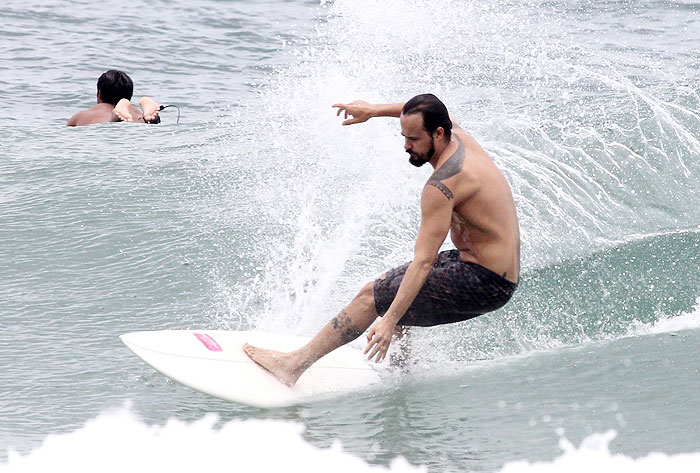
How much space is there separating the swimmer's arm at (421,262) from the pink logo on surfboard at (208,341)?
1069mm

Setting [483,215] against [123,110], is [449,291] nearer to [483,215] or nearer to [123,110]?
[483,215]

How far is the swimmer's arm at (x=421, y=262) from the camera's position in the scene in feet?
15.3

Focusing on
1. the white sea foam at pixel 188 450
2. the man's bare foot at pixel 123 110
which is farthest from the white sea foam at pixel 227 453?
the man's bare foot at pixel 123 110

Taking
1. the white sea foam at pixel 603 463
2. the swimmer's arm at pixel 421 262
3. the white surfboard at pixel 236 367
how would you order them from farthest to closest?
the white surfboard at pixel 236 367, the swimmer's arm at pixel 421 262, the white sea foam at pixel 603 463

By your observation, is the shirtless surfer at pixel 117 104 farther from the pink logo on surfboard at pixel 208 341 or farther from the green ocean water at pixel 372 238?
the pink logo on surfboard at pixel 208 341

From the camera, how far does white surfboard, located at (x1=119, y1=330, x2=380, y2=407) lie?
17.1 ft

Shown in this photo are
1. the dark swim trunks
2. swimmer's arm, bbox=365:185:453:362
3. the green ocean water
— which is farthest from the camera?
the green ocean water

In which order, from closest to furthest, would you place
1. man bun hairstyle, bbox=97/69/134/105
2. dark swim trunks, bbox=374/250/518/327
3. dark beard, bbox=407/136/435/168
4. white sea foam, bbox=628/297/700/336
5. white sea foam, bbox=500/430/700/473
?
white sea foam, bbox=500/430/700/473 → dark beard, bbox=407/136/435/168 → dark swim trunks, bbox=374/250/518/327 → white sea foam, bbox=628/297/700/336 → man bun hairstyle, bbox=97/69/134/105

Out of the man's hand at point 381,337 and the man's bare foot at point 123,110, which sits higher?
the man's hand at point 381,337

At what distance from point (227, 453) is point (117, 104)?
19.9ft

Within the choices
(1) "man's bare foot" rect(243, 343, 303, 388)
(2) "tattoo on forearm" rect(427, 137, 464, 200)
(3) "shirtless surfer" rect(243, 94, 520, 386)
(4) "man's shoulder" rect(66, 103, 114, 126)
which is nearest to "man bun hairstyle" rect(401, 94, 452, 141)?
(3) "shirtless surfer" rect(243, 94, 520, 386)

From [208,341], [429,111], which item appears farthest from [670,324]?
[208,341]

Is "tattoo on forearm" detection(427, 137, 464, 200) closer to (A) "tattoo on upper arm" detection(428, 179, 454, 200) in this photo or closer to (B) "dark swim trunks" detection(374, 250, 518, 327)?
(A) "tattoo on upper arm" detection(428, 179, 454, 200)

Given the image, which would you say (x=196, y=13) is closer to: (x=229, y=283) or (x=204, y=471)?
(x=229, y=283)
